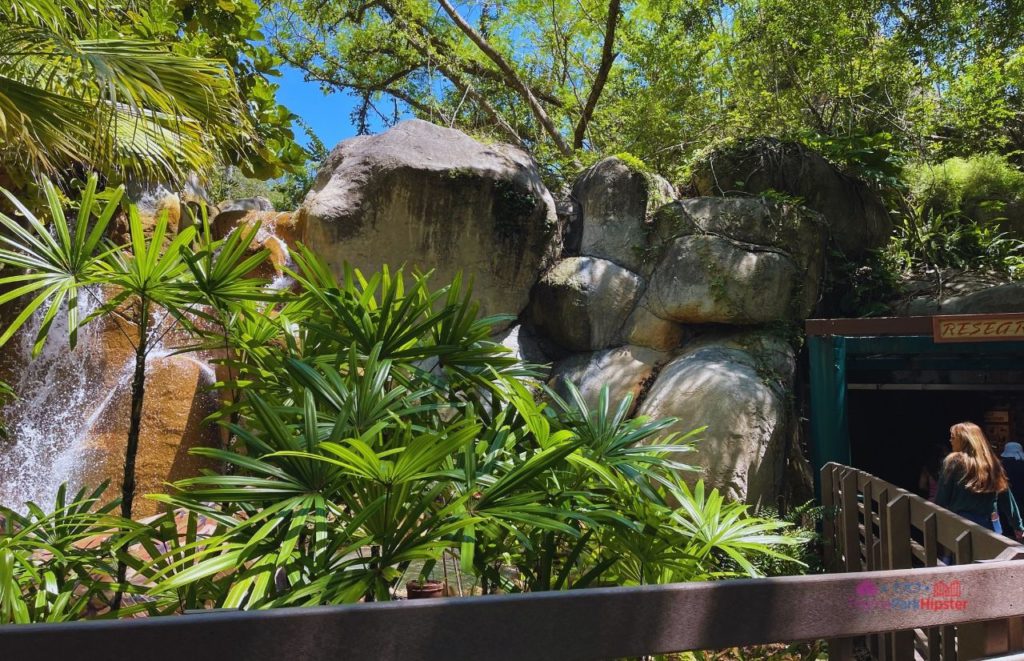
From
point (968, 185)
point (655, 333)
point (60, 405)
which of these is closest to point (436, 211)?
point (655, 333)

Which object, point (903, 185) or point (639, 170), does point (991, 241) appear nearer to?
point (903, 185)

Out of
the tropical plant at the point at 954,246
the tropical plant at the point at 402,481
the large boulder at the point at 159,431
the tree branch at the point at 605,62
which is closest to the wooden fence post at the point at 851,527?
the tropical plant at the point at 402,481

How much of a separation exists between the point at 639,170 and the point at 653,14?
160 inches

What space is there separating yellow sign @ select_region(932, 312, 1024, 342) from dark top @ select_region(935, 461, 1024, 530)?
5.18 feet

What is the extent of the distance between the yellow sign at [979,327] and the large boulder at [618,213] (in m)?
3.43

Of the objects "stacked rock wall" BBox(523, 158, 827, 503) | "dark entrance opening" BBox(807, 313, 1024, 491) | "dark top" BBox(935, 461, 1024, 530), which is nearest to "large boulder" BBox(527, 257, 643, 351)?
"stacked rock wall" BBox(523, 158, 827, 503)

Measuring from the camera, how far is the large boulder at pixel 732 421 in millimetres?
6770

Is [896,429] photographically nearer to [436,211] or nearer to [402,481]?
[436,211]

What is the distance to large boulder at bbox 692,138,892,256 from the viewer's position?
30.1 feet

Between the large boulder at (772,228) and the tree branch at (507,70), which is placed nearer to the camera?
the large boulder at (772,228)

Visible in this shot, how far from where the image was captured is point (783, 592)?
1125mm

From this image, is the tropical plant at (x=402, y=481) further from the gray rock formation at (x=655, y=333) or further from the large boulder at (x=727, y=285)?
the gray rock formation at (x=655, y=333)

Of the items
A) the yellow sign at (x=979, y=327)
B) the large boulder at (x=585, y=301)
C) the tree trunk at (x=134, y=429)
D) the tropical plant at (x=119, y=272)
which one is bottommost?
the tree trunk at (x=134, y=429)

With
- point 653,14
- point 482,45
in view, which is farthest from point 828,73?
point 482,45
